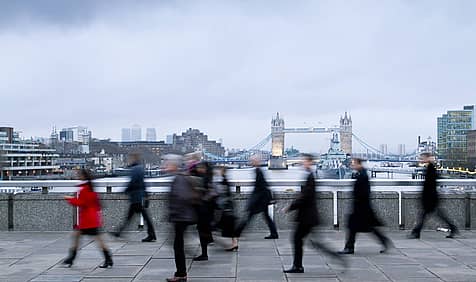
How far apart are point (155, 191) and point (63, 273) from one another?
5.85 meters

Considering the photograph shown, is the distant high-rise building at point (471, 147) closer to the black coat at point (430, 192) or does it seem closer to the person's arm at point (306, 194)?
the black coat at point (430, 192)

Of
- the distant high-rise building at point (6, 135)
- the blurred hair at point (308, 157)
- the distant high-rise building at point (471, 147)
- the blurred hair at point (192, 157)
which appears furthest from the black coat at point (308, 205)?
the distant high-rise building at point (471, 147)

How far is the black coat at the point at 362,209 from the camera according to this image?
1082 cm

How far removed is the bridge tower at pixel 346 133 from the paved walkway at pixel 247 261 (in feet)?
164

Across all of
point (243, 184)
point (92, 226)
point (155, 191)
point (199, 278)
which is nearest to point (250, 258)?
point (199, 278)

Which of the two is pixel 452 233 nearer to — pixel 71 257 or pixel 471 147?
pixel 71 257

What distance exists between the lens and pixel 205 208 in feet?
34.4

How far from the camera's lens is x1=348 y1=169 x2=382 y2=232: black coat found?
35.5 ft

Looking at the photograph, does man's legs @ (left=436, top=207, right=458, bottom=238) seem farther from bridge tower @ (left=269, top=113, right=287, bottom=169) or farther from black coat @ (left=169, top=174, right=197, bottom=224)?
bridge tower @ (left=269, top=113, right=287, bottom=169)

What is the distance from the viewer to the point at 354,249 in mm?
11586

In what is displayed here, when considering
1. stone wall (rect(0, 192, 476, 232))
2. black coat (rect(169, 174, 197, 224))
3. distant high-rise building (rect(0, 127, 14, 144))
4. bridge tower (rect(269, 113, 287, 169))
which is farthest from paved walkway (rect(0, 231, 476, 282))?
bridge tower (rect(269, 113, 287, 169))

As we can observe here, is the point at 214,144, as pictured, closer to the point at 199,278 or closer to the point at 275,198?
the point at 275,198

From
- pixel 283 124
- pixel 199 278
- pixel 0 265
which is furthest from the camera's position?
pixel 283 124

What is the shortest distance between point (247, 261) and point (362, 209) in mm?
2172
